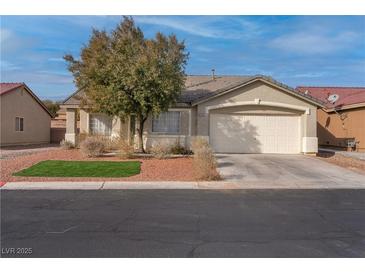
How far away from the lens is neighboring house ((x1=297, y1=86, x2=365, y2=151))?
26094mm

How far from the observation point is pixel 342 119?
2798cm

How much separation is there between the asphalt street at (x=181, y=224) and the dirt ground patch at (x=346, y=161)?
6.73 metres

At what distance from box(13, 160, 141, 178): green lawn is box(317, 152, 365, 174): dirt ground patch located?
31.1 ft

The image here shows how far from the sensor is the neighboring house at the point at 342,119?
26.1 m

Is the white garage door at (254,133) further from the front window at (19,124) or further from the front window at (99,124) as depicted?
the front window at (19,124)

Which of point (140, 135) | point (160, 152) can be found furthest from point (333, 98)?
point (160, 152)

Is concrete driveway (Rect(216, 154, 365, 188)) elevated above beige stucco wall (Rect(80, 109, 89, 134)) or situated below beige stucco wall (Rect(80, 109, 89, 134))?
below

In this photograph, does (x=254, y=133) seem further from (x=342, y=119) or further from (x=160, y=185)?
(x=160, y=185)

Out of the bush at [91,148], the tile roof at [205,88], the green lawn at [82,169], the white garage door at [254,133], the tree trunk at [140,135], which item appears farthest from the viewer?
the white garage door at [254,133]

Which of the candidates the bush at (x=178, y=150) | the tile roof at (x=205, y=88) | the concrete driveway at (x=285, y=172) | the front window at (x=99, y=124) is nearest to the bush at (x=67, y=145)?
the front window at (x=99, y=124)

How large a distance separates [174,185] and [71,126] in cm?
1311

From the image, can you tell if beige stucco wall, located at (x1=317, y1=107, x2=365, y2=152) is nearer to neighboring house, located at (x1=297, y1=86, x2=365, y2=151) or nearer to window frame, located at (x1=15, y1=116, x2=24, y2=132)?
neighboring house, located at (x1=297, y1=86, x2=365, y2=151)

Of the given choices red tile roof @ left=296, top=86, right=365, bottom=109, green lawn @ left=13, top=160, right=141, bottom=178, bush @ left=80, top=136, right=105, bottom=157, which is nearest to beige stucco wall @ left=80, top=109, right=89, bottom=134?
bush @ left=80, top=136, right=105, bottom=157

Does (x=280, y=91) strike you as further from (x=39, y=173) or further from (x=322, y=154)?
(x=39, y=173)
